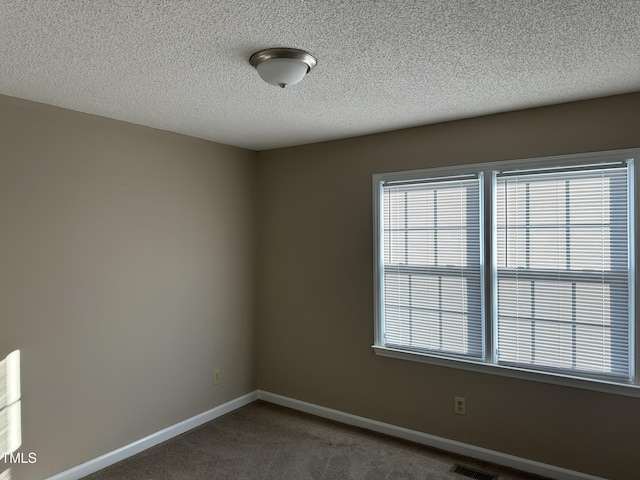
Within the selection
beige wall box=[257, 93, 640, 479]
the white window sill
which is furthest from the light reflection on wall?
the white window sill

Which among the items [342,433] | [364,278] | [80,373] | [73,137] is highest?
[73,137]

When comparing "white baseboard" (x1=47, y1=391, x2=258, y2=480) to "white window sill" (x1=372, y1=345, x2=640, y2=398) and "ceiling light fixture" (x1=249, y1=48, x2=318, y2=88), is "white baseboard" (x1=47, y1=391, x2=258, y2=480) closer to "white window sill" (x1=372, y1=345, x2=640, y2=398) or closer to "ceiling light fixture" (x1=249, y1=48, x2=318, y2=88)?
"white window sill" (x1=372, y1=345, x2=640, y2=398)

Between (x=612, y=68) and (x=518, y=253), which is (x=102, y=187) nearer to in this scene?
(x=518, y=253)

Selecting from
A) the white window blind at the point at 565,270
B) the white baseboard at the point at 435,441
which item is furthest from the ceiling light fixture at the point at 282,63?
the white baseboard at the point at 435,441

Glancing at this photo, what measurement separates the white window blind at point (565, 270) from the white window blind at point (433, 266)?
0.18 meters

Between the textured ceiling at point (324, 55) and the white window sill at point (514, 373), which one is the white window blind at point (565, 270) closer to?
the white window sill at point (514, 373)

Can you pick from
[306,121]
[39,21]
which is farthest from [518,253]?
[39,21]

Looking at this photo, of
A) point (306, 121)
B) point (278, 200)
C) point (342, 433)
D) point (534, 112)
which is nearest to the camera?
point (534, 112)

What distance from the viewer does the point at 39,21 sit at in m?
1.69

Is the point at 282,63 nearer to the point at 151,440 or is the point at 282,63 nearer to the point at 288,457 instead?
the point at 288,457

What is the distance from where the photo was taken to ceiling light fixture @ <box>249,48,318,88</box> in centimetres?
197

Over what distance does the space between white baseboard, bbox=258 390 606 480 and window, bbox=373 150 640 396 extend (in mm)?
565

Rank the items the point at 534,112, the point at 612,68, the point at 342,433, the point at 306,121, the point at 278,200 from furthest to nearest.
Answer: the point at 278,200, the point at 342,433, the point at 306,121, the point at 534,112, the point at 612,68

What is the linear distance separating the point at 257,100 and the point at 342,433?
2.58 meters
